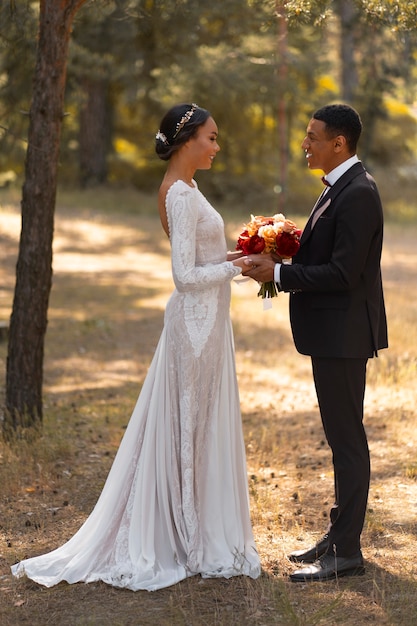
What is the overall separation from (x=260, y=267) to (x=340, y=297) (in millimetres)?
437

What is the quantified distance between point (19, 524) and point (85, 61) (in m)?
18.6

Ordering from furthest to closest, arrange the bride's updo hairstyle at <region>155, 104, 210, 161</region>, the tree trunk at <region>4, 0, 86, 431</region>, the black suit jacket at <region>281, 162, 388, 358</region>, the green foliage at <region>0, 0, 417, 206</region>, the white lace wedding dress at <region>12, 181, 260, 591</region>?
the green foliage at <region>0, 0, 417, 206</region>, the tree trunk at <region>4, 0, 86, 431</region>, the white lace wedding dress at <region>12, 181, 260, 591</region>, the bride's updo hairstyle at <region>155, 104, 210, 161</region>, the black suit jacket at <region>281, 162, 388, 358</region>

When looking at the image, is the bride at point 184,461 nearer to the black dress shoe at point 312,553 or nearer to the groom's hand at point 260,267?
the groom's hand at point 260,267

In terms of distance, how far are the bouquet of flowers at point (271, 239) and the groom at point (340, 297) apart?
2.2 inches

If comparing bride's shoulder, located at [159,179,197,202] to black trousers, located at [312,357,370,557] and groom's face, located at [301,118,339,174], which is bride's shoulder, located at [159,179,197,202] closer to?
groom's face, located at [301,118,339,174]

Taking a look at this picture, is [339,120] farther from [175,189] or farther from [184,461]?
[184,461]

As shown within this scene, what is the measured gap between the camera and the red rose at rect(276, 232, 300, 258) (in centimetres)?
488

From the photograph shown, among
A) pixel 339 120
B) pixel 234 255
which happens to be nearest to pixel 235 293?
pixel 234 255

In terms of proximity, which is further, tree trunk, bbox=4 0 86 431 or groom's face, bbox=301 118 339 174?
tree trunk, bbox=4 0 86 431

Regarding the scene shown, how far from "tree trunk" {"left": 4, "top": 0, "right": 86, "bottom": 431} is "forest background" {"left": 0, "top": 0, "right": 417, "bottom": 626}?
23 cm

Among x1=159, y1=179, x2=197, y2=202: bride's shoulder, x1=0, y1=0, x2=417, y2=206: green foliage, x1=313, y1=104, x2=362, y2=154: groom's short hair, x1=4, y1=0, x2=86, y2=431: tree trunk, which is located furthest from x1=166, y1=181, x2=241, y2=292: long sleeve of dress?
x1=0, y1=0, x2=417, y2=206: green foliage

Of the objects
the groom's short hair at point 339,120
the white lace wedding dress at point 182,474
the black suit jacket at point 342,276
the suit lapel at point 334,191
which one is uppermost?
the groom's short hair at point 339,120

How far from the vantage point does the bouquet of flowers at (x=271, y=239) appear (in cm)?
489

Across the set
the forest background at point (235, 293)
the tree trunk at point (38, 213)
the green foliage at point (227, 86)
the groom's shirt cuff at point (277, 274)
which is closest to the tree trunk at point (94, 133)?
the forest background at point (235, 293)
